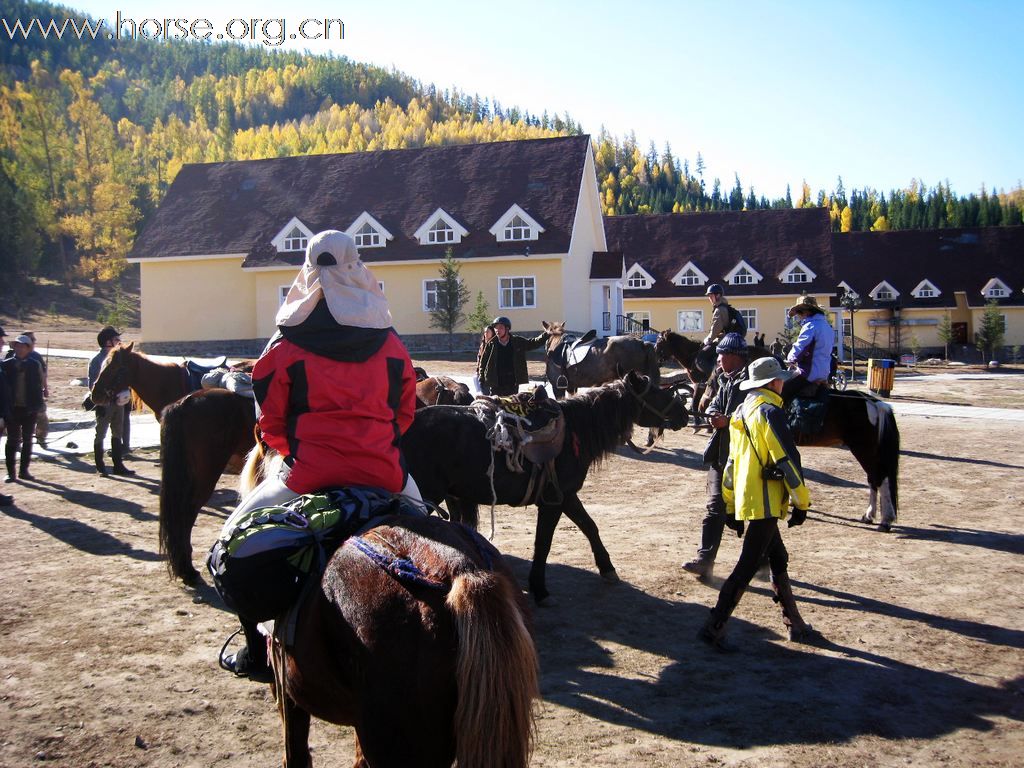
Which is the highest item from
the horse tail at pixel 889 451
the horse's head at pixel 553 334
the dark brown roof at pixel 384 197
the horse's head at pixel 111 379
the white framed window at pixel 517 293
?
the dark brown roof at pixel 384 197

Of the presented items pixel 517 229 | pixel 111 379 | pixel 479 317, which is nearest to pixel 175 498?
pixel 111 379

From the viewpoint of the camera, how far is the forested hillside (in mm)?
58250

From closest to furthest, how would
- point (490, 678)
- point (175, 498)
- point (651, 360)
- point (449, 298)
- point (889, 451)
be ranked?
1. point (490, 678)
2. point (175, 498)
3. point (889, 451)
4. point (651, 360)
5. point (449, 298)

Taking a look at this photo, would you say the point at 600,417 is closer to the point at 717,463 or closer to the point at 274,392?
the point at 717,463

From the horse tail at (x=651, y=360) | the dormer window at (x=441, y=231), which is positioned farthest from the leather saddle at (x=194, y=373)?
the dormer window at (x=441, y=231)

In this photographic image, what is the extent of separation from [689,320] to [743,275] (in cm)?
367

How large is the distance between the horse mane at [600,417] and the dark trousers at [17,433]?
26.7ft

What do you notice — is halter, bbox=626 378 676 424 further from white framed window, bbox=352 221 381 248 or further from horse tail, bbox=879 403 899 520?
white framed window, bbox=352 221 381 248

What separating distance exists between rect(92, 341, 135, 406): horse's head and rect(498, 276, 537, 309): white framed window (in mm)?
24255

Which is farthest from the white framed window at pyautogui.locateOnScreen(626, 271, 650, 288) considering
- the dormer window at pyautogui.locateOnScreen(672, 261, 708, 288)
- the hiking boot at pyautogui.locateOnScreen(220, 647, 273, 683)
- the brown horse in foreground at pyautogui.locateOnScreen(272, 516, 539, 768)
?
the brown horse in foreground at pyautogui.locateOnScreen(272, 516, 539, 768)

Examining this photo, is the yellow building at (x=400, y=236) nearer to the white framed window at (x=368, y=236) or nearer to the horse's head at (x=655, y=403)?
the white framed window at (x=368, y=236)

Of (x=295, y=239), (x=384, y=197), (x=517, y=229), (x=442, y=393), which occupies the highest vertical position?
(x=384, y=197)

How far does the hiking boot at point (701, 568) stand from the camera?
7.02 m

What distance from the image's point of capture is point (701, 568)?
704cm
